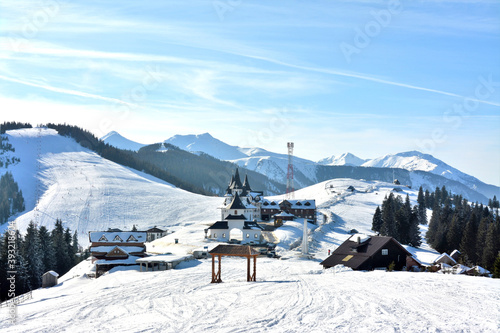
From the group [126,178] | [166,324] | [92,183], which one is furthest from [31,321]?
[126,178]

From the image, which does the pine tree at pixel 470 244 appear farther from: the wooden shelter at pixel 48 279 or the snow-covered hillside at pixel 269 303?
the wooden shelter at pixel 48 279

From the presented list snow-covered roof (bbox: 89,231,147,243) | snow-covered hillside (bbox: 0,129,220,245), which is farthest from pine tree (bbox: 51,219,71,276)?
snow-covered hillside (bbox: 0,129,220,245)

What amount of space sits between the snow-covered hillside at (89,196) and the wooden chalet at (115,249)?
29405 millimetres

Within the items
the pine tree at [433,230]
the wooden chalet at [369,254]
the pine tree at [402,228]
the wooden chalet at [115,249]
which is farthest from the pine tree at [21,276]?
the pine tree at [433,230]

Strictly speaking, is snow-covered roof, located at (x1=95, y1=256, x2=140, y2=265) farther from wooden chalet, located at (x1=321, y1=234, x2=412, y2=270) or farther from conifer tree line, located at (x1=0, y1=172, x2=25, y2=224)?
conifer tree line, located at (x1=0, y1=172, x2=25, y2=224)

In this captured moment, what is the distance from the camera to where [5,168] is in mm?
156000

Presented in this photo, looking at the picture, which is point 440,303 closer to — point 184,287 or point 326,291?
point 326,291

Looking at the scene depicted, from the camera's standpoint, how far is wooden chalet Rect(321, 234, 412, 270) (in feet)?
142

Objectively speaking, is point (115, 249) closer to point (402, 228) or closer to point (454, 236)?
point (402, 228)

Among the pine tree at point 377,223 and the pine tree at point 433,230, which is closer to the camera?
the pine tree at point 433,230

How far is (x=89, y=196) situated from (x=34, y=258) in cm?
6893

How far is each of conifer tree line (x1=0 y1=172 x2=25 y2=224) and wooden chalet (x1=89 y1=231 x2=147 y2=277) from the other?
65.7 meters

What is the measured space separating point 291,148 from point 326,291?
351 feet

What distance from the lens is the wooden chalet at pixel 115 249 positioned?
56.8 metres
